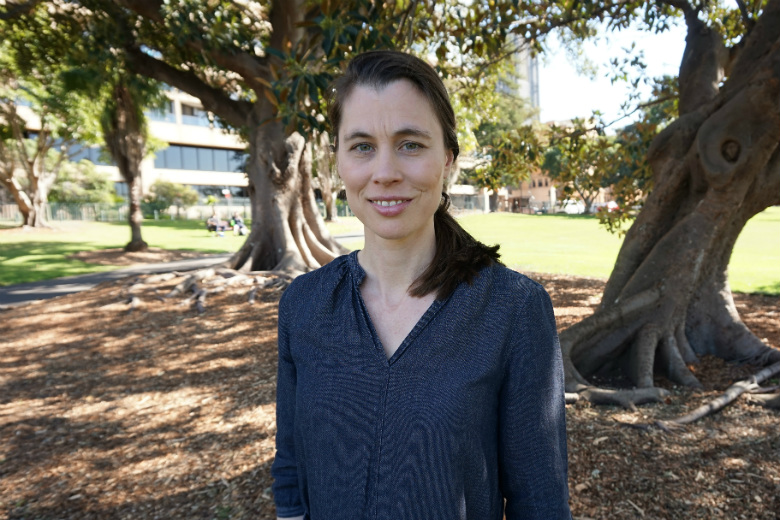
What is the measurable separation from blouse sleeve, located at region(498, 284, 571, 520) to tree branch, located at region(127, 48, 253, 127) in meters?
11.6

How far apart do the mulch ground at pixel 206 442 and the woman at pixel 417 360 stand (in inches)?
77.7

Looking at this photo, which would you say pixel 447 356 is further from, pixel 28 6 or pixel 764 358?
pixel 28 6

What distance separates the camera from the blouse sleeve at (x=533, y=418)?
142 cm


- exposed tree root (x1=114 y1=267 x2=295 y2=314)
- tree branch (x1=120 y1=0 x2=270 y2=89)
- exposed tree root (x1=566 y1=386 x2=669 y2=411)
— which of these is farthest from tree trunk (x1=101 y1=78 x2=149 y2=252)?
exposed tree root (x1=566 y1=386 x2=669 y2=411)

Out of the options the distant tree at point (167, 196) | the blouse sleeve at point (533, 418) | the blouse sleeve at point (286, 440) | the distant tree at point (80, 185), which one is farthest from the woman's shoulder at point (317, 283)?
the distant tree at point (167, 196)

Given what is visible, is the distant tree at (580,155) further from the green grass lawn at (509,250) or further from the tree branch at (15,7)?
the tree branch at (15,7)

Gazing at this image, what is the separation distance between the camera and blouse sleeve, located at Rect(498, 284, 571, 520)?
1423mm

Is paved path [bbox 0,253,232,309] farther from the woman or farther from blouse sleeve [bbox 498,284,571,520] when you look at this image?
blouse sleeve [bbox 498,284,571,520]

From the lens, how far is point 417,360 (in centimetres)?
144

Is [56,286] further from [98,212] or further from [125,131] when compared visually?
[98,212]

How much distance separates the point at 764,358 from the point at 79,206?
40.5m

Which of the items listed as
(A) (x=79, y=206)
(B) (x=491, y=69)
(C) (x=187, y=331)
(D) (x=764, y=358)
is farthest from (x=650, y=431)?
(A) (x=79, y=206)

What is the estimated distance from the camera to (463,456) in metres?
1.41

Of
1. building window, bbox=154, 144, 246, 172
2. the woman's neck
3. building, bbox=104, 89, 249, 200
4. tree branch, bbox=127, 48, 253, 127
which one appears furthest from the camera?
building window, bbox=154, 144, 246, 172
